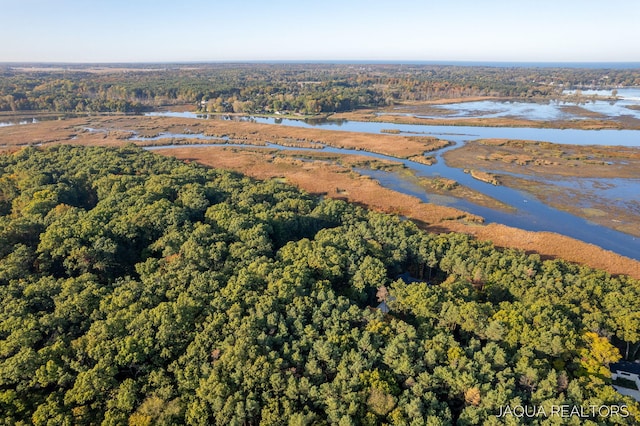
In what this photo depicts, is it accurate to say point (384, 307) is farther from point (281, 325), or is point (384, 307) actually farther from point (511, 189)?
point (511, 189)

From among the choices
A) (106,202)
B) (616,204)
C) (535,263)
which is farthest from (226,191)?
(616,204)

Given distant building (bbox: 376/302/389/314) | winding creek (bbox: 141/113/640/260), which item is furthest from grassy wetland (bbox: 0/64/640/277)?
distant building (bbox: 376/302/389/314)

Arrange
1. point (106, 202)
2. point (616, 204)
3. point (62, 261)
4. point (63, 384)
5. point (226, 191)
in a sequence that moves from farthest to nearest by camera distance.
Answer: point (616, 204), point (226, 191), point (106, 202), point (62, 261), point (63, 384)

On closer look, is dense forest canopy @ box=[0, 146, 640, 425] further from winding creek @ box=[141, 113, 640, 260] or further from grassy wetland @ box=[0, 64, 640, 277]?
winding creek @ box=[141, 113, 640, 260]

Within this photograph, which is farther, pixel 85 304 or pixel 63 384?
pixel 85 304

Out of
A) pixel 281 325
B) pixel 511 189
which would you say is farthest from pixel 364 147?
pixel 281 325

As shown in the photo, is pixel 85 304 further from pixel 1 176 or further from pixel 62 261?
pixel 1 176
